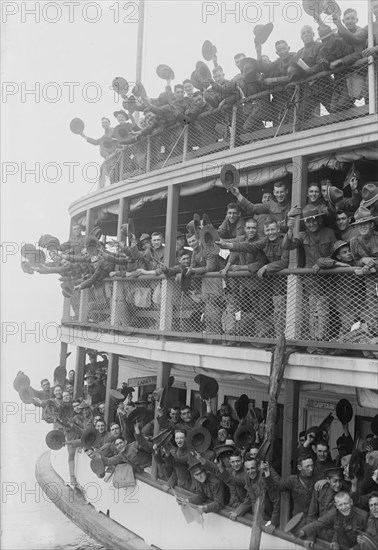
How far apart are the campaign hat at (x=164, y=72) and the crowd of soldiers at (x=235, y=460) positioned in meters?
5.60

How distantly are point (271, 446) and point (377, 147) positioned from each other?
406 cm

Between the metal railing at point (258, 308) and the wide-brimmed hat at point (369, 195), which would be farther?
the metal railing at point (258, 308)

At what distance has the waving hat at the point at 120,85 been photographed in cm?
1177

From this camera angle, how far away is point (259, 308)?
8.60 meters

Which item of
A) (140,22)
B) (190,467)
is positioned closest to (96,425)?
(190,467)

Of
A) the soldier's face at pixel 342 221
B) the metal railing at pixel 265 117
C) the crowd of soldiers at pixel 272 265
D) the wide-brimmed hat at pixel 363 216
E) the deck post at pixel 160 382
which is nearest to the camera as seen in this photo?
the wide-brimmed hat at pixel 363 216

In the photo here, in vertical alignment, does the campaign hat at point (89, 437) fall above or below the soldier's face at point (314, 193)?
below

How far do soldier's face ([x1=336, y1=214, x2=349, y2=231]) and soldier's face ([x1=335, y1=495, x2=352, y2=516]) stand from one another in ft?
10.5

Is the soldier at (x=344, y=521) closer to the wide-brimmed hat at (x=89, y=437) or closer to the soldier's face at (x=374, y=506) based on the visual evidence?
the soldier's face at (x=374, y=506)

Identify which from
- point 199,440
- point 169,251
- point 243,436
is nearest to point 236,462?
point 243,436

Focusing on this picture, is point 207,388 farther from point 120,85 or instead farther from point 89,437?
point 120,85

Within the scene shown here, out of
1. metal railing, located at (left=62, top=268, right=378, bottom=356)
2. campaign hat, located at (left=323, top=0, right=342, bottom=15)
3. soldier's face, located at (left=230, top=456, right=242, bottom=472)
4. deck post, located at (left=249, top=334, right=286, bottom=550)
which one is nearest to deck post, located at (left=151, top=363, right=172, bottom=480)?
metal railing, located at (left=62, top=268, right=378, bottom=356)

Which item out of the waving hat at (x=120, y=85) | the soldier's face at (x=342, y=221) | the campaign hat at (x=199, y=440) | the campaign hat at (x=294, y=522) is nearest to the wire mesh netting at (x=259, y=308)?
the soldier's face at (x=342, y=221)

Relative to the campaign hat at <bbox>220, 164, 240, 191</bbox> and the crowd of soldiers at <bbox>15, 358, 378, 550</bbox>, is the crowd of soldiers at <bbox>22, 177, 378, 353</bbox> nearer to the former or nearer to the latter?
the campaign hat at <bbox>220, 164, 240, 191</bbox>
